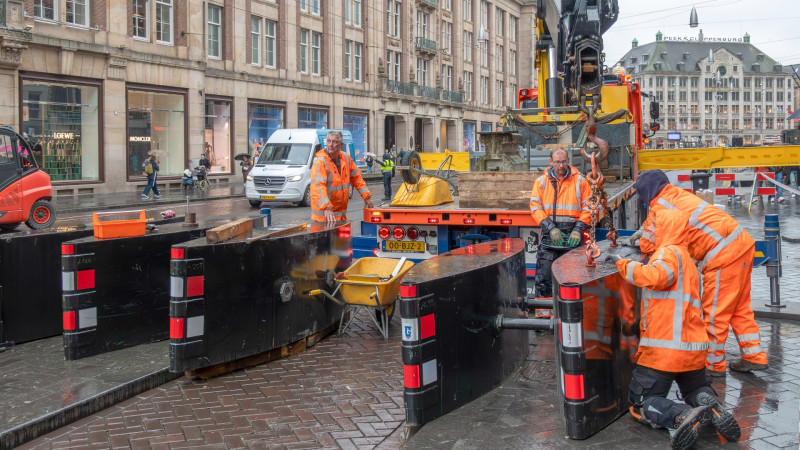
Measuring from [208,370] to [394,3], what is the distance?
150ft

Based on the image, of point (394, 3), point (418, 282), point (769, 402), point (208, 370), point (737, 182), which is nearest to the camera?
point (418, 282)

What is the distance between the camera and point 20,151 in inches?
625

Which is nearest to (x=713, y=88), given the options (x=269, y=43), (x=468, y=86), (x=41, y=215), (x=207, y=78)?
(x=468, y=86)

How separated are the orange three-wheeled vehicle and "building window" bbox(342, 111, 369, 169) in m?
28.1

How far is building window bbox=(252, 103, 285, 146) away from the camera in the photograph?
37.0 metres

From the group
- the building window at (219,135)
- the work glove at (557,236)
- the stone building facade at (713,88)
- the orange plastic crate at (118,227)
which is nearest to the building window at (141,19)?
the building window at (219,135)

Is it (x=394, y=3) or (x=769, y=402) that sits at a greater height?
(x=394, y=3)

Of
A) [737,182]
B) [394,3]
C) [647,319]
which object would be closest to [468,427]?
[647,319]

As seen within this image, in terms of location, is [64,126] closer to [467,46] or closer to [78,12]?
[78,12]

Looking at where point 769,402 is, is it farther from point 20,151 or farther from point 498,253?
point 20,151

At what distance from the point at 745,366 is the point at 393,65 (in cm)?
4466

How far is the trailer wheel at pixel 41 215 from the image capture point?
1593cm

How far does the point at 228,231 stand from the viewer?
6.55m

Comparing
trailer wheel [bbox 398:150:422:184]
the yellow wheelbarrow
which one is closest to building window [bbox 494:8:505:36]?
trailer wheel [bbox 398:150:422:184]
